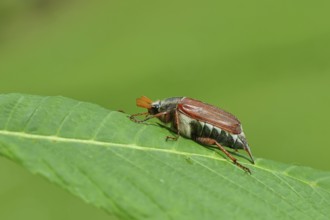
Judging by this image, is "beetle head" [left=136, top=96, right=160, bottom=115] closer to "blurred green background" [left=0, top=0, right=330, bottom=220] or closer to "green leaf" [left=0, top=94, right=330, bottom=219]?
"green leaf" [left=0, top=94, right=330, bottom=219]

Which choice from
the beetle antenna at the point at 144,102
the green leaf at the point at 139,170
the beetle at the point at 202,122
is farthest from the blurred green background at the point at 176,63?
the green leaf at the point at 139,170

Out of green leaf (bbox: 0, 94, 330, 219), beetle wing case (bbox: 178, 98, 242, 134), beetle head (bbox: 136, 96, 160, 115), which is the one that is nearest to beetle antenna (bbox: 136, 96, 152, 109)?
beetle head (bbox: 136, 96, 160, 115)

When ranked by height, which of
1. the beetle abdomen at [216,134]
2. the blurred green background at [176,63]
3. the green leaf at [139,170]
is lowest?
the blurred green background at [176,63]

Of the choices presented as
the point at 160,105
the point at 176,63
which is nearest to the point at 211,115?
the point at 160,105

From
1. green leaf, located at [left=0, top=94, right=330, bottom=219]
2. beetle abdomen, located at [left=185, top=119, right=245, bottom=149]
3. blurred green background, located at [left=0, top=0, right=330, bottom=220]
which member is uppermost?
green leaf, located at [left=0, top=94, right=330, bottom=219]

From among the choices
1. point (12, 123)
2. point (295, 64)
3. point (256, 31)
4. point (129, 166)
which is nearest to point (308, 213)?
point (129, 166)

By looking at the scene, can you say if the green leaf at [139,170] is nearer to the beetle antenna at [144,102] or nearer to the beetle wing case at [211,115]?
the beetle wing case at [211,115]

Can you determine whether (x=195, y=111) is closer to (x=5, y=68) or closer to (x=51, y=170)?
(x=51, y=170)
